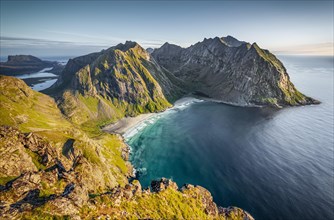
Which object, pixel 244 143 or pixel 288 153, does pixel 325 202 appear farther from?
pixel 244 143

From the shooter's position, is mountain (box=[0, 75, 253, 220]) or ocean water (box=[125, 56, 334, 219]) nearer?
mountain (box=[0, 75, 253, 220])

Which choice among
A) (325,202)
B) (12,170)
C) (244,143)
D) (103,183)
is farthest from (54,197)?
(244,143)

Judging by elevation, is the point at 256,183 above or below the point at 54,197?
below

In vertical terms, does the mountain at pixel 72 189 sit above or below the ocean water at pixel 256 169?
above

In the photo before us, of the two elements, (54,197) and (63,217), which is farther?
(54,197)

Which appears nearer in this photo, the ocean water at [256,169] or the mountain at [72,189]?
the mountain at [72,189]

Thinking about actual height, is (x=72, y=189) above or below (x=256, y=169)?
above

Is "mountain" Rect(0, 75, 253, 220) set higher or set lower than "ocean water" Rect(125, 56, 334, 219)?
higher

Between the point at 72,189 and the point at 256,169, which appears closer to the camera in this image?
the point at 72,189
